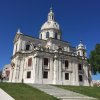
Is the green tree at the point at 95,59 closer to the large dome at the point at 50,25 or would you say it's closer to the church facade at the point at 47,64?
the church facade at the point at 47,64

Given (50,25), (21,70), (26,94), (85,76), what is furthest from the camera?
(50,25)

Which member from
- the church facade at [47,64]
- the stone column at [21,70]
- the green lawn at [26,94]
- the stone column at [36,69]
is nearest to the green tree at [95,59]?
the church facade at [47,64]

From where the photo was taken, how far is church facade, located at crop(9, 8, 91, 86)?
46.5 meters

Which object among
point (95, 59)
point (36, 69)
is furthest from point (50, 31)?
point (36, 69)

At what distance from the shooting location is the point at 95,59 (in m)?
53.8

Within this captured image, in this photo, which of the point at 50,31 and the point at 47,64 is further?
the point at 50,31

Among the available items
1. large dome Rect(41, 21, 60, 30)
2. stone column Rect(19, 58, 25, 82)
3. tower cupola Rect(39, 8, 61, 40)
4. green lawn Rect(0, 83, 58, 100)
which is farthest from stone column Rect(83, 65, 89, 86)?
green lawn Rect(0, 83, 58, 100)

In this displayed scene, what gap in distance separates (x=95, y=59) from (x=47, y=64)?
15.3 metres

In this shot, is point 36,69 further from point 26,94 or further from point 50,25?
point 26,94

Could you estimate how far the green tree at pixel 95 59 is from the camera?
53312mm

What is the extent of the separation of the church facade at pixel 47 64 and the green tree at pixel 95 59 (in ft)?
5.37

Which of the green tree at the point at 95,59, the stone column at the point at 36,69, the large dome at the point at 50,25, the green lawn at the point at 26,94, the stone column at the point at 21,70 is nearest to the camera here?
the green lawn at the point at 26,94

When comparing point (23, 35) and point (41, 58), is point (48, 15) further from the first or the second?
point (41, 58)

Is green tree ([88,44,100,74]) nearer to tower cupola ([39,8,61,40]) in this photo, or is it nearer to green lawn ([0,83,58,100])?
tower cupola ([39,8,61,40])
